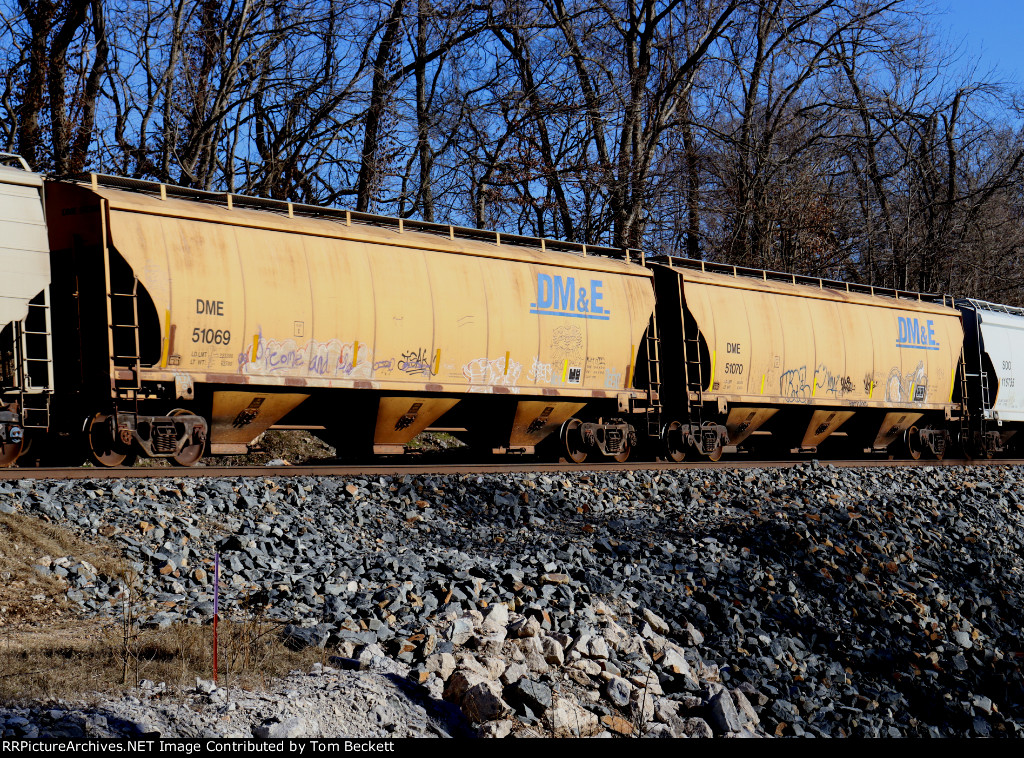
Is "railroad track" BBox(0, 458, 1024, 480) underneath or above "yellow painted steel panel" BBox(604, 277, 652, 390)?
underneath

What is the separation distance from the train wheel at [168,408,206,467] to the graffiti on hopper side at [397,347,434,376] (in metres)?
2.89

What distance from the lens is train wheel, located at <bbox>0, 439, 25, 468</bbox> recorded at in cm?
1009

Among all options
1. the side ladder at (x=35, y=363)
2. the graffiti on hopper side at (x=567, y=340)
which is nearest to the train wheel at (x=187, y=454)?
the side ladder at (x=35, y=363)

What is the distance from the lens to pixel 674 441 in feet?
54.2

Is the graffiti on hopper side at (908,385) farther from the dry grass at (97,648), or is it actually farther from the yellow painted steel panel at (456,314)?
the dry grass at (97,648)

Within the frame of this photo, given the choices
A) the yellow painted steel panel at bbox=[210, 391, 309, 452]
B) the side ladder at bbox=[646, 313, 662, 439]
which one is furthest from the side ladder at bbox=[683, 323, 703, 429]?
the yellow painted steel panel at bbox=[210, 391, 309, 452]

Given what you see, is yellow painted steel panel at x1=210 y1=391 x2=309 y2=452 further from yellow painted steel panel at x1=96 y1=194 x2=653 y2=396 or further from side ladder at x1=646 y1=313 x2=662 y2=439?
side ladder at x1=646 y1=313 x2=662 y2=439

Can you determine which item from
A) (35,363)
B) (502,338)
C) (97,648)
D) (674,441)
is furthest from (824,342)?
(97,648)

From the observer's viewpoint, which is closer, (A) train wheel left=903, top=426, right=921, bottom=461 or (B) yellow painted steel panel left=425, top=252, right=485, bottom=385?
(B) yellow painted steel panel left=425, top=252, right=485, bottom=385

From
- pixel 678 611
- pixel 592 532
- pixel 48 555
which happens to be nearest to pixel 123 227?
pixel 48 555

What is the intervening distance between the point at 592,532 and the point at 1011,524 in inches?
282

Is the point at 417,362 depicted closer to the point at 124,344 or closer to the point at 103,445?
the point at 124,344

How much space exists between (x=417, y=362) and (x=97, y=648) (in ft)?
25.1

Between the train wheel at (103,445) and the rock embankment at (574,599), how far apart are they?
147cm
